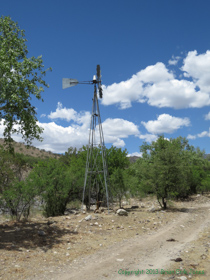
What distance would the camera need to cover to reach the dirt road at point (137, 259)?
6.52 meters

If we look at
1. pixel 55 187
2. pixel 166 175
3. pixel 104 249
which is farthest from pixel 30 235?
pixel 166 175

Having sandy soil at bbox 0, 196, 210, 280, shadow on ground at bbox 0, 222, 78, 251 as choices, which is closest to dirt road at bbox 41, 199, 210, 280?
sandy soil at bbox 0, 196, 210, 280

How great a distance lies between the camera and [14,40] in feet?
39.0

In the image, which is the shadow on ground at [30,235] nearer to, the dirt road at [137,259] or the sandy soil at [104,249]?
the sandy soil at [104,249]

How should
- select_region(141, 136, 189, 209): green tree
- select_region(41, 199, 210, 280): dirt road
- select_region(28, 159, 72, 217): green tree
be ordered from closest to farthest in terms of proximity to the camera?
select_region(41, 199, 210, 280): dirt road, select_region(28, 159, 72, 217): green tree, select_region(141, 136, 189, 209): green tree

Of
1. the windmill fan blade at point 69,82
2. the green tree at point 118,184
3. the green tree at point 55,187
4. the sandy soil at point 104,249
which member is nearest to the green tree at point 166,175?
the green tree at point 118,184

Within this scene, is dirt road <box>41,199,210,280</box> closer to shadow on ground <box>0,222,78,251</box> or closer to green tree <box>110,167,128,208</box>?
shadow on ground <box>0,222,78,251</box>

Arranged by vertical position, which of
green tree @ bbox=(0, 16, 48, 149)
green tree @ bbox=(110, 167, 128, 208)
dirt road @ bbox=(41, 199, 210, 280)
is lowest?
dirt road @ bbox=(41, 199, 210, 280)

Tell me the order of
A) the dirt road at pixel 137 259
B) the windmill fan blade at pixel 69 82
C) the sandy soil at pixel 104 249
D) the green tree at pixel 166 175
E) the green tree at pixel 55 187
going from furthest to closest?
1. the green tree at pixel 166 175
2. the green tree at pixel 55 187
3. the windmill fan blade at pixel 69 82
4. the sandy soil at pixel 104 249
5. the dirt road at pixel 137 259

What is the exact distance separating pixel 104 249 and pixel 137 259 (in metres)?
1.87

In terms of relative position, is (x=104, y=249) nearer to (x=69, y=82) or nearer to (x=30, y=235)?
(x=30, y=235)

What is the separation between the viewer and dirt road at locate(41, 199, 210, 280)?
6516 mm

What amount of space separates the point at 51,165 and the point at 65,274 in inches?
460

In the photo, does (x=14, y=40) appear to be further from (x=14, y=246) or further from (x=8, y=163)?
(x=14, y=246)
